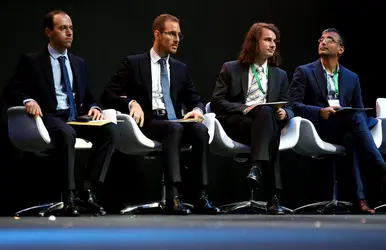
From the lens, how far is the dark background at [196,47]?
5852mm

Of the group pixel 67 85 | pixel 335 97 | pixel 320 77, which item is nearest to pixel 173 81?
pixel 67 85

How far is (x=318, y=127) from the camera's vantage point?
595 centimetres

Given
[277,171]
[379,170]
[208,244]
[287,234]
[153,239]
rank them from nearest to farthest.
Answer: [208,244] < [153,239] < [287,234] < [277,171] < [379,170]

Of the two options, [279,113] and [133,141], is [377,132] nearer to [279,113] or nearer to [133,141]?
[279,113]

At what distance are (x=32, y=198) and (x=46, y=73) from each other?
115cm

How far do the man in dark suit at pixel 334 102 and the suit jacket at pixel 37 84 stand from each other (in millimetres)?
1750

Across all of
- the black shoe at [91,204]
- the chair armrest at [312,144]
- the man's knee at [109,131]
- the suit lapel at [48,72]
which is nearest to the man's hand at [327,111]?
the chair armrest at [312,144]

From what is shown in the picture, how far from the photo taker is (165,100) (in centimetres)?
547

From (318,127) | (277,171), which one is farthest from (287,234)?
(318,127)

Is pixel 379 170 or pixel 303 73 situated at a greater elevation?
pixel 303 73

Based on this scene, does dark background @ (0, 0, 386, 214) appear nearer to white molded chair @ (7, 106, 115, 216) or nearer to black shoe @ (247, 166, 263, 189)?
white molded chair @ (7, 106, 115, 216)

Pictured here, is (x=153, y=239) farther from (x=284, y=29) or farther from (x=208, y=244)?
(x=284, y=29)

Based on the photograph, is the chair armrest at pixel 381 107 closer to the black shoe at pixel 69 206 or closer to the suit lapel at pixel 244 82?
the suit lapel at pixel 244 82

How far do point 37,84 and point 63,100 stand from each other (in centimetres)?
21
